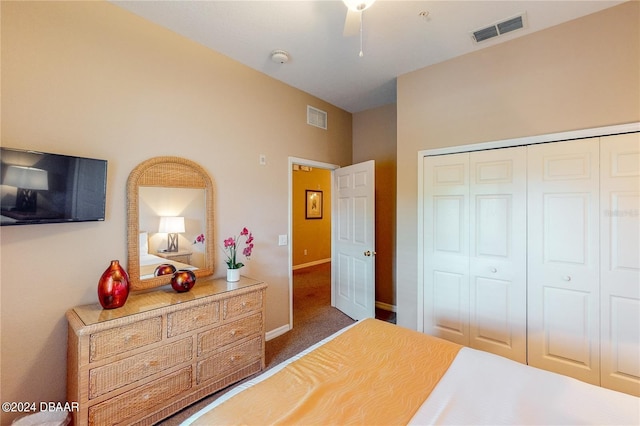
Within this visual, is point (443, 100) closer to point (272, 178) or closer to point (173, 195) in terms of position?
point (272, 178)

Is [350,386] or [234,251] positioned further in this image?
[234,251]

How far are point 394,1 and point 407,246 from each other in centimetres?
216

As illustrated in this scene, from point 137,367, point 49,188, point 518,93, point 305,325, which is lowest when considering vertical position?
point 305,325

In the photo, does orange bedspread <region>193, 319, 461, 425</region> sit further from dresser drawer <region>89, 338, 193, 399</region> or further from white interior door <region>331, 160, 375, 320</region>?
white interior door <region>331, 160, 375, 320</region>

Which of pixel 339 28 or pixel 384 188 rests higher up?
pixel 339 28

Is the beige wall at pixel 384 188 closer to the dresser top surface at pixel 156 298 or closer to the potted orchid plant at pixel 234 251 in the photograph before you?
the potted orchid plant at pixel 234 251

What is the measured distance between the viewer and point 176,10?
207 cm

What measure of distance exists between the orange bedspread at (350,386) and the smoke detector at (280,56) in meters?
2.48

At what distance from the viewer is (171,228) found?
→ 7.69 feet

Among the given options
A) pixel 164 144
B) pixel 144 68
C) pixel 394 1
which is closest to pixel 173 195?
pixel 164 144

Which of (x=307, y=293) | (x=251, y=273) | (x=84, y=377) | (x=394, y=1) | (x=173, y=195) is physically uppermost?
(x=394, y=1)

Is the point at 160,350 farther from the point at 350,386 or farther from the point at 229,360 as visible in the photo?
the point at 350,386

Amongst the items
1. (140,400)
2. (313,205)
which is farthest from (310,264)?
(140,400)

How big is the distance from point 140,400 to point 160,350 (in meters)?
0.30
